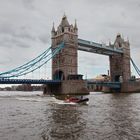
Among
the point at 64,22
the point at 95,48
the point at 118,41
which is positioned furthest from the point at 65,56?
the point at 118,41

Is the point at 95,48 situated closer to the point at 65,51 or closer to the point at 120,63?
the point at 65,51

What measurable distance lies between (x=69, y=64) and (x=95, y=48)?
19023 mm

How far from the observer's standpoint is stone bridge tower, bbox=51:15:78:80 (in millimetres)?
91875

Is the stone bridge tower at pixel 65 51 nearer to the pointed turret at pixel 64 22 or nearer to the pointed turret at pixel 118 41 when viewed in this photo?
the pointed turret at pixel 64 22

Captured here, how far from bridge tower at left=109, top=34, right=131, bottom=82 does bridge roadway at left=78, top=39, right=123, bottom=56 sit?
476 cm

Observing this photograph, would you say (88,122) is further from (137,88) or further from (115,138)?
(137,88)

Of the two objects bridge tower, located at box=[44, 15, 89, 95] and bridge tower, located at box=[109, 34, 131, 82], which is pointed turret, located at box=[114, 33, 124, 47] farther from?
bridge tower, located at box=[44, 15, 89, 95]

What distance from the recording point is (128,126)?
66.7 feet

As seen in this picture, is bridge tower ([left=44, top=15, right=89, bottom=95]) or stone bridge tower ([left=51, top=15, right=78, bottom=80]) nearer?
bridge tower ([left=44, top=15, right=89, bottom=95])

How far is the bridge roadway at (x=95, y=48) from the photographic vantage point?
99.5m

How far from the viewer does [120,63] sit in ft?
405

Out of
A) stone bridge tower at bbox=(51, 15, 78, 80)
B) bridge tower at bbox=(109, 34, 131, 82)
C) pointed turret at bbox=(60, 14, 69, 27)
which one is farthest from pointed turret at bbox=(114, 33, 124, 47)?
pointed turret at bbox=(60, 14, 69, 27)

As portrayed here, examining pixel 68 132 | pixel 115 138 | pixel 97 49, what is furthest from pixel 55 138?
pixel 97 49

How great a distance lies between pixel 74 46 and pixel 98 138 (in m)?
79.1
